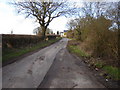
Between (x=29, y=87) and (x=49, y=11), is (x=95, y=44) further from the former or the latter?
(x=49, y=11)

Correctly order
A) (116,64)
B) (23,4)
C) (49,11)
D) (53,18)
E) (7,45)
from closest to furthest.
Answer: (116,64) → (7,45) → (23,4) → (49,11) → (53,18)

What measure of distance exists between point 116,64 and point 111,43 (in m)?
1.37

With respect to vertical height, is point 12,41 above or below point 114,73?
above

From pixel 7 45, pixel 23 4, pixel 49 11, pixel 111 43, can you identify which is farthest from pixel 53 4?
pixel 111 43

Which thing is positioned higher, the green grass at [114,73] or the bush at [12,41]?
the bush at [12,41]

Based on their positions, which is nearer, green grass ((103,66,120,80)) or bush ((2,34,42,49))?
green grass ((103,66,120,80))

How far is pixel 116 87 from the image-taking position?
14.3ft

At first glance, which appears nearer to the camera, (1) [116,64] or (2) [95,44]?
(1) [116,64]

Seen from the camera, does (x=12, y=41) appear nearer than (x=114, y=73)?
No

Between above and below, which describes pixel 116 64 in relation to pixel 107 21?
below

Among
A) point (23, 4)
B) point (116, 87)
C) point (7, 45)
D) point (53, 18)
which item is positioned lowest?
point (116, 87)

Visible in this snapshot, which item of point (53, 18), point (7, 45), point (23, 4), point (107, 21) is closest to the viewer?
point (107, 21)

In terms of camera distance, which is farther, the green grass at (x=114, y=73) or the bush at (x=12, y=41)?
the bush at (x=12, y=41)

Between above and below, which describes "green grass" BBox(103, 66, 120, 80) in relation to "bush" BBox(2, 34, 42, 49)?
below
